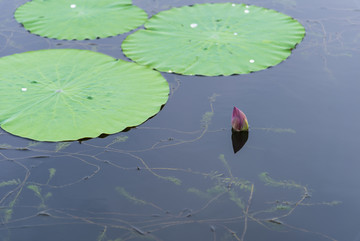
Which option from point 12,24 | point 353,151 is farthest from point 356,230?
point 12,24

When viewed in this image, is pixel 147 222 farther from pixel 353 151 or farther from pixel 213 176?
pixel 353 151

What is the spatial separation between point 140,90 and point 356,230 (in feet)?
5.94

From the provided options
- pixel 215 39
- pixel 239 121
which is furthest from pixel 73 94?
pixel 215 39

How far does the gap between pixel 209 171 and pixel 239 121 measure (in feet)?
1.53

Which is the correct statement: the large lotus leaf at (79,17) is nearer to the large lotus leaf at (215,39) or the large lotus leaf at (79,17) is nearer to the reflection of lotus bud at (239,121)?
the large lotus leaf at (215,39)

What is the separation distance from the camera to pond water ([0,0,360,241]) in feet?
7.71

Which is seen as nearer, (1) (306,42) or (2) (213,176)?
(2) (213,176)

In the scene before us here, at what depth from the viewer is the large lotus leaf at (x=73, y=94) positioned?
306 cm

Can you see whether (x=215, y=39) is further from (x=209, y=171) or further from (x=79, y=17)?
(x=209, y=171)

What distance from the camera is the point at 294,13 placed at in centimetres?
469

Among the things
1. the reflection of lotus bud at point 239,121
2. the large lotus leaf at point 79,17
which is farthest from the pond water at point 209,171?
the large lotus leaf at point 79,17

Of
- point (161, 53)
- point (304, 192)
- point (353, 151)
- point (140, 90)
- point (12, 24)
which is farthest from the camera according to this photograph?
point (12, 24)

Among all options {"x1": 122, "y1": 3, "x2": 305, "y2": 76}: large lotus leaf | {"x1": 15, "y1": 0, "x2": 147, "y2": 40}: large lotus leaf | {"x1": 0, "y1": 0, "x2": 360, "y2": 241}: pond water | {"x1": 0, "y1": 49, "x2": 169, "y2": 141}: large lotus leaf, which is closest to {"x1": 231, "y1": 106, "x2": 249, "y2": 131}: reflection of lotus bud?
{"x1": 0, "y1": 0, "x2": 360, "y2": 241}: pond water

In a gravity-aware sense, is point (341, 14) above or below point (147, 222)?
above
